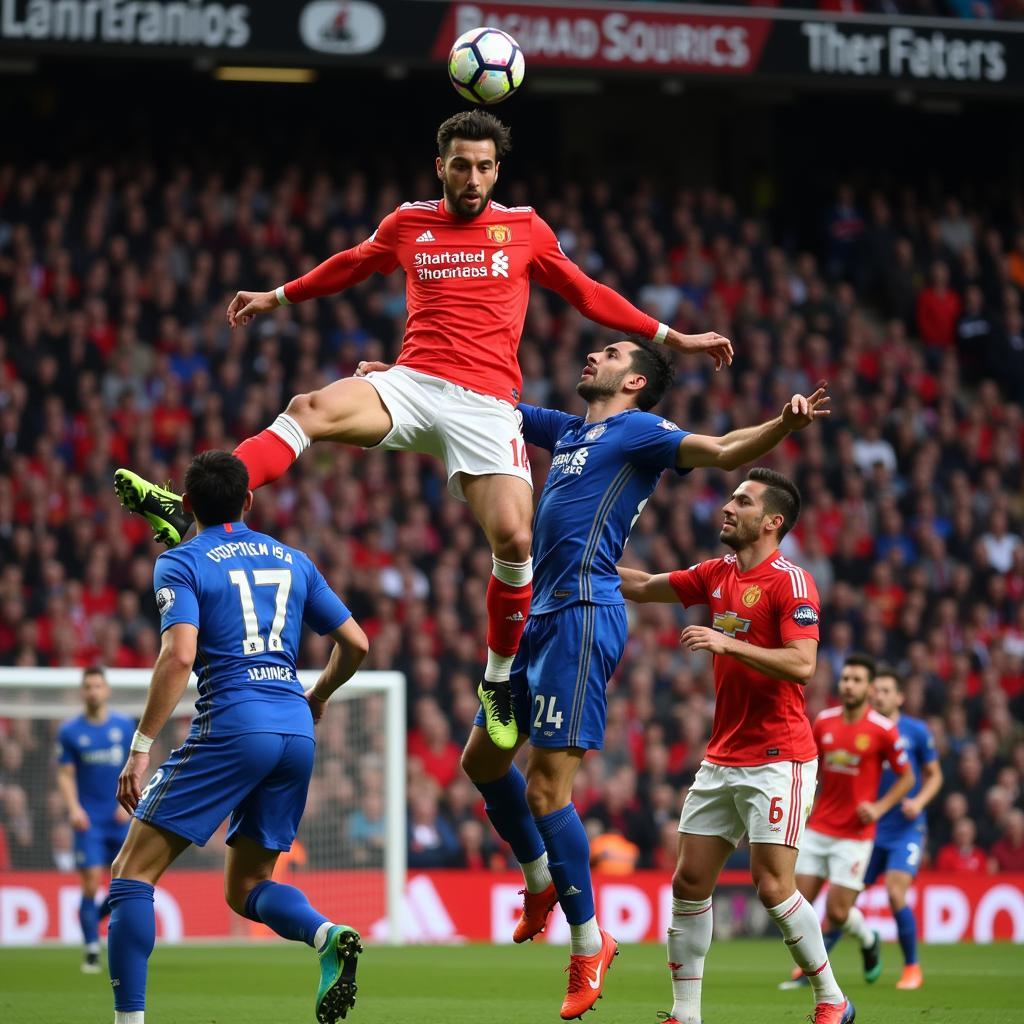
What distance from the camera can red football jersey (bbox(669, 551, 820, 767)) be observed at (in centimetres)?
810

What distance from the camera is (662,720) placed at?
17.7 metres

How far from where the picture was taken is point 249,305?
7.92 metres

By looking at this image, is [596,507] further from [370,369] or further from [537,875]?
[537,875]

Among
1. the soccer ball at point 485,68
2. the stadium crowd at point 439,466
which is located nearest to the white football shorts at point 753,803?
the soccer ball at point 485,68

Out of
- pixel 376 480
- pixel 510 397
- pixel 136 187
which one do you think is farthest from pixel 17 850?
pixel 510 397

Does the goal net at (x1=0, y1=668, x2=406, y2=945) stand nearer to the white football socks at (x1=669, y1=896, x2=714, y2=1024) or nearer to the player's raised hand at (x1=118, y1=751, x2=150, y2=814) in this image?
the white football socks at (x1=669, y1=896, x2=714, y2=1024)

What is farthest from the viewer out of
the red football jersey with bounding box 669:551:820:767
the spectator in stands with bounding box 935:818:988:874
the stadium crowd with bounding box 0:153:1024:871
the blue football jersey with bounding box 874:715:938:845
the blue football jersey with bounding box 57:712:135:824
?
the spectator in stands with bounding box 935:818:988:874

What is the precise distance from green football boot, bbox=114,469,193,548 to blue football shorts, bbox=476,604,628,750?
1.55 m

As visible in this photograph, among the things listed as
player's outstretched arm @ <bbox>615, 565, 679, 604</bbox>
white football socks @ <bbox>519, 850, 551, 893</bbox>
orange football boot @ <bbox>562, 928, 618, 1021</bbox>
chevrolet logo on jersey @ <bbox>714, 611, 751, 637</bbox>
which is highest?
player's outstretched arm @ <bbox>615, 565, 679, 604</bbox>

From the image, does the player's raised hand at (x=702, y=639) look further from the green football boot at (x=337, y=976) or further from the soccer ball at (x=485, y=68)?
the soccer ball at (x=485, y=68)

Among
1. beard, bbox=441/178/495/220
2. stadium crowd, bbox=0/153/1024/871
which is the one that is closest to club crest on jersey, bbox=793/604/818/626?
beard, bbox=441/178/495/220

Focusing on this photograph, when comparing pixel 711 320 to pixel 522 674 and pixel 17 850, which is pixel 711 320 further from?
pixel 522 674

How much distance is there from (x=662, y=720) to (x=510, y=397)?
10176 millimetres

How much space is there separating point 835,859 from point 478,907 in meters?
4.80
